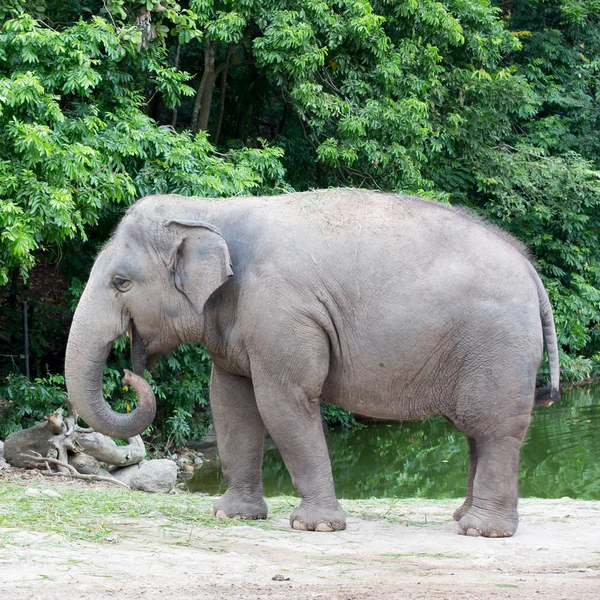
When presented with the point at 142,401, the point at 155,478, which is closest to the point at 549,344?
the point at 142,401

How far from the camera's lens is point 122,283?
656cm

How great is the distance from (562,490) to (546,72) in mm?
13481

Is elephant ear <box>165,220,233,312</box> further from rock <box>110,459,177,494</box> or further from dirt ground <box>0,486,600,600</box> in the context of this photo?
rock <box>110,459,177,494</box>

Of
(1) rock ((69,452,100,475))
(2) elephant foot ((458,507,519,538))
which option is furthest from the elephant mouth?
(1) rock ((69,452,100,475))

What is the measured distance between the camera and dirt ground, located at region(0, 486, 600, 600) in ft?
15.1

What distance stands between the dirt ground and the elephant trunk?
62 cm

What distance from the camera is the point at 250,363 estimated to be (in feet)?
21.2

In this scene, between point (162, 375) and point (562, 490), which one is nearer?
point (562, 490)

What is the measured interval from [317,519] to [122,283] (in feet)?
6.21

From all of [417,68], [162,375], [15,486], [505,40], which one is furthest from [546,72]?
[15,486]

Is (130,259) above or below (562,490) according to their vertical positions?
above

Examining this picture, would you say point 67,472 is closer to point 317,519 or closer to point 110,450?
point 110,450

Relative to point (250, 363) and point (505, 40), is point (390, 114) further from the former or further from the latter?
point (250, 363)

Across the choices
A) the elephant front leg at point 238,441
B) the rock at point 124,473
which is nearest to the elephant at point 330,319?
the elephant front leg at point 238,441
